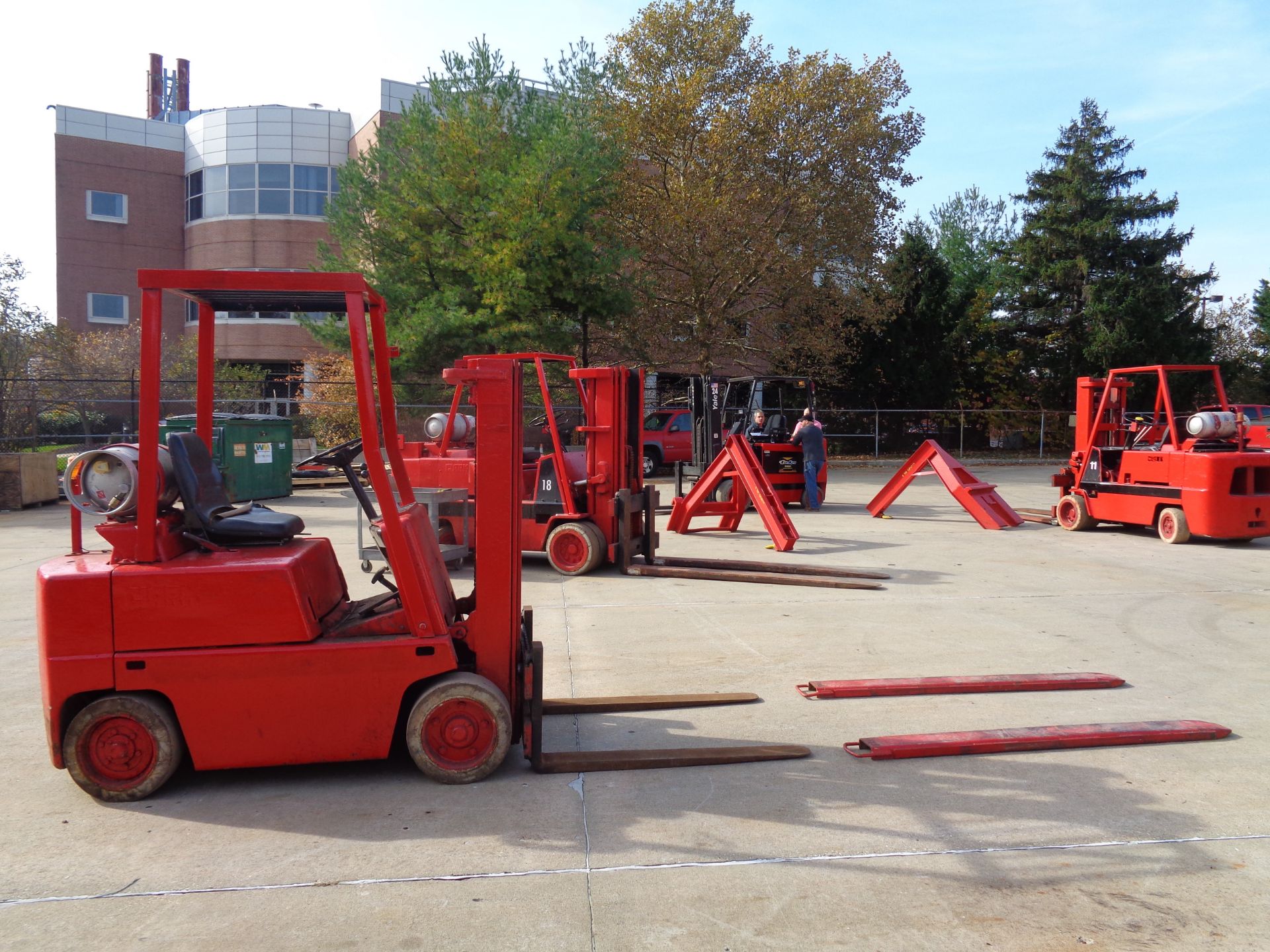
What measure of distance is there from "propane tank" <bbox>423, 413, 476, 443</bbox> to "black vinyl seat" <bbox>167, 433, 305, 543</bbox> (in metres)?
6.82

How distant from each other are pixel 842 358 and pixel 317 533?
2419 cm

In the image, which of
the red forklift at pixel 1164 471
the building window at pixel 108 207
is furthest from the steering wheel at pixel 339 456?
the building window at pixel 108 207

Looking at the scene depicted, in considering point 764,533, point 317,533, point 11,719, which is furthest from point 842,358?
point 11,719

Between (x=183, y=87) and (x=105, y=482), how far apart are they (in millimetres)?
58024

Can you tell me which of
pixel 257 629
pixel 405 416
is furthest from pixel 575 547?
pixel 405 416

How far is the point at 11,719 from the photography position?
556 centimetres

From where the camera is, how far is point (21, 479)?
54.9 ft

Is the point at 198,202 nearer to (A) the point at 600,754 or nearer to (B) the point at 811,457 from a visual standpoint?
(B) the point at 811,457

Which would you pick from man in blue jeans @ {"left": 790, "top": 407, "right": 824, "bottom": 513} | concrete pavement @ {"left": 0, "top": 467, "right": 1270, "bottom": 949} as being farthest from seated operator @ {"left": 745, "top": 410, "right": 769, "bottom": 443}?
concrete pavement @ {"left": 0, "top": 467, "right": 1270, "bottom": 949}

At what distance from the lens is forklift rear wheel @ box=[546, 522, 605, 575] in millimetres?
10531

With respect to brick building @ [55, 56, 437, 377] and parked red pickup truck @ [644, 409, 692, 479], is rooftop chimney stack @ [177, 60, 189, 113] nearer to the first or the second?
brick building @ [55, 56, 437, 377]

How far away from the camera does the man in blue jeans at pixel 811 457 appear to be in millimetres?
17766

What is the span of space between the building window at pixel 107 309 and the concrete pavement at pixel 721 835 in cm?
3625

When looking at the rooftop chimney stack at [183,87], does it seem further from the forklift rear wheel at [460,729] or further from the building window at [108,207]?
the forklift rear wheel at [460,729]
